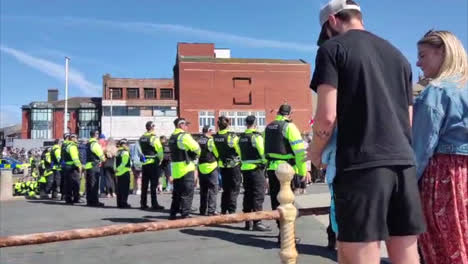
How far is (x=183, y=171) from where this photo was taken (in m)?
9.02

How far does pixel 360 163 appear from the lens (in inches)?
81.0

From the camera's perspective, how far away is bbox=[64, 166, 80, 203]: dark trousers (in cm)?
1261

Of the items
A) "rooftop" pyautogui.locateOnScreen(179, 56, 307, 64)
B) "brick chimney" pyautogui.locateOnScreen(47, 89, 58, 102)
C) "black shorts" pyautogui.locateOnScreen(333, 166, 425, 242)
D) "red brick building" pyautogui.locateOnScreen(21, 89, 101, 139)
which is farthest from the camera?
"brick chimney" pyautogui.locateOnScreen(47, 89, 58, 102)

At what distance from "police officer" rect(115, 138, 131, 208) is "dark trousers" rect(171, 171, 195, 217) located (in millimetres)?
2986

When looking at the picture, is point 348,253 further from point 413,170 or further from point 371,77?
point 371,77

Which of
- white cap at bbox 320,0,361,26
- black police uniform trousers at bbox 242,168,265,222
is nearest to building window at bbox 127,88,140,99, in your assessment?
black police uniform trousers at bbox 242,168,265,222

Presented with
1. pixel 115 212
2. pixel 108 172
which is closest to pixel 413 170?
pixel 115 212

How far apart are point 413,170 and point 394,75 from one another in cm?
49

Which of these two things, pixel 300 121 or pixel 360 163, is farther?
pixel 300 121

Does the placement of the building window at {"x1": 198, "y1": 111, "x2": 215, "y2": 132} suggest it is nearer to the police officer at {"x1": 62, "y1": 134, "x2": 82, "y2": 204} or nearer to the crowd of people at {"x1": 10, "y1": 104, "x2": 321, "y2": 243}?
the crowd of people at {"x1": 10, "y1": 104, "x2": 321, "y2": 243}

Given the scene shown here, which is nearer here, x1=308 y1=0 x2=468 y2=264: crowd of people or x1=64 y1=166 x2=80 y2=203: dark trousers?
x1=308 y1=0 x2=468 y2=264: crowd of people

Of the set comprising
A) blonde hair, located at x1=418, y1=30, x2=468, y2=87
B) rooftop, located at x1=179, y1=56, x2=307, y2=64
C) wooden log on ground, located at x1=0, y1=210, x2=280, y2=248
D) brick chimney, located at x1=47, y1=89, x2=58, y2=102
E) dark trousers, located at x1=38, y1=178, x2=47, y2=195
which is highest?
rooftop, located at x1=179, y1=56, x2=307, y2=64

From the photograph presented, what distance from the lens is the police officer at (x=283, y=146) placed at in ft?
22.0

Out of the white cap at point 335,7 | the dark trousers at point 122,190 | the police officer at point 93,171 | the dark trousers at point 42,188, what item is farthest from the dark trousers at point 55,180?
the white cap at point 335,7
